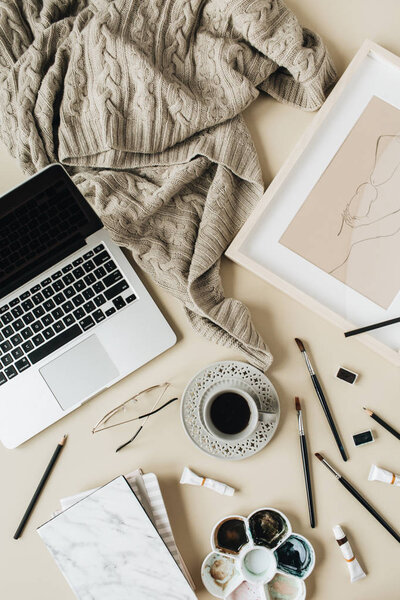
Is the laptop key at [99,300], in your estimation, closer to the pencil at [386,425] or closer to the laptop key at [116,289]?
the laptop key at [116,289]

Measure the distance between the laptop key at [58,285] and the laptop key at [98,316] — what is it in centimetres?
7

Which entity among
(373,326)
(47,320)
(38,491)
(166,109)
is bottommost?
(38,491)

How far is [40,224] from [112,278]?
0.15 metres

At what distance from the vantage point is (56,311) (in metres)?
0.82

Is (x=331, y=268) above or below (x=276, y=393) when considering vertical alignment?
above

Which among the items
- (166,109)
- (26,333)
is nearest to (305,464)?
(26,333)

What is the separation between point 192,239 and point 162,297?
0.36 feet

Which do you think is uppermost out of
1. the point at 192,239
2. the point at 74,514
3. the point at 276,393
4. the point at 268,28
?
the point at 268,28

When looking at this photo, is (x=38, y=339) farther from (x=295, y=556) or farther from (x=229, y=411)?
(x=295, y=556)

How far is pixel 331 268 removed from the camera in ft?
2.61

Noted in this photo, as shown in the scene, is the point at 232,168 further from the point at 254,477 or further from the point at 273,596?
the point at 273,596

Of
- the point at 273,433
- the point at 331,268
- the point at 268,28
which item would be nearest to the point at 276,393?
the point at 273,433

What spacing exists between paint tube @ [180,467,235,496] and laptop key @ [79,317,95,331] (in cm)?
27

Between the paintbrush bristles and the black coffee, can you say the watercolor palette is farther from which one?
the paintbrush bristles
